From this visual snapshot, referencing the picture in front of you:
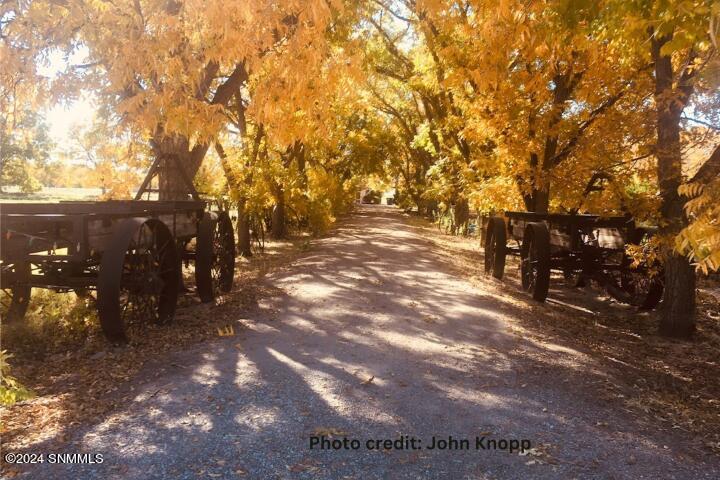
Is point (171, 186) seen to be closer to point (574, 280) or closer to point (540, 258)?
point (540, 258)

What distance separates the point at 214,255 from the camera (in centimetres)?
870

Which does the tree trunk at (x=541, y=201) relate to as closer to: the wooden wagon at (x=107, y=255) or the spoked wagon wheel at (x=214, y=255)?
the spoked wagon wheel at (x=214, y=255)

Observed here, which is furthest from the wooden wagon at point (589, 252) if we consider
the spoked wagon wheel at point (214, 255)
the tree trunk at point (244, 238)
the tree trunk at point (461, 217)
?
the tree trunk at point (461, 217)

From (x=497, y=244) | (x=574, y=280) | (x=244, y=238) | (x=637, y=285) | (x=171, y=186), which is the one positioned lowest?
(x=574, y=280)

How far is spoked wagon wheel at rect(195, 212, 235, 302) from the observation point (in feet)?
25.5

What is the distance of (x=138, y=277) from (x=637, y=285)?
8.90m

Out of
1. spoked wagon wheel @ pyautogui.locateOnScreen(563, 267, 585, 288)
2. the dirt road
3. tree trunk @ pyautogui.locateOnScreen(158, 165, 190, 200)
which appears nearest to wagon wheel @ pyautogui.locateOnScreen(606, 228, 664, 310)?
spoked wagon wheel @ pyautogui.locateOnScreen(563, 267, 585, 288)

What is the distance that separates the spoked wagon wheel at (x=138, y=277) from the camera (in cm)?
516

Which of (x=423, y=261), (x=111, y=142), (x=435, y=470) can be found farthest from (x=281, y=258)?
(x=435, y=470)

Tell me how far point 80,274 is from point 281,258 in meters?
9.02

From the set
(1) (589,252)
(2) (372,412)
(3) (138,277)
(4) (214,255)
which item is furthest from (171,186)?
(1) (589,252)

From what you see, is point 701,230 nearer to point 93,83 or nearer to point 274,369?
point 274,369

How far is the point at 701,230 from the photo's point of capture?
3.17m

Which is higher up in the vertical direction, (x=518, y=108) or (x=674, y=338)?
(x=518, y=108)
